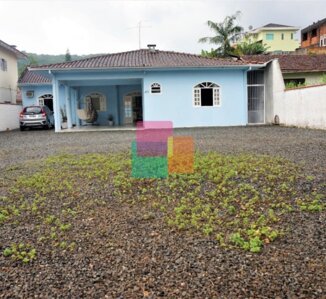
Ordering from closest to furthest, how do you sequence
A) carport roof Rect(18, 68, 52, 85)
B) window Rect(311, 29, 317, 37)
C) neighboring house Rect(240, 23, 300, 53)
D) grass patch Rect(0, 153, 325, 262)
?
grass patch Rect(0, 153, 325, 262), carport roof Rect(18, 68, 52, 85), window Rect(311, 29, 317, 37), neighboring house Rect(240, 23, 300, 53)

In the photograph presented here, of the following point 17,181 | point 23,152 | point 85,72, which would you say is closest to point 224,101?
point 85,72

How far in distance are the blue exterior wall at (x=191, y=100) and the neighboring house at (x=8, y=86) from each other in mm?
8963

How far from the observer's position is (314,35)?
162ft

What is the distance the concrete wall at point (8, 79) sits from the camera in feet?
87.0

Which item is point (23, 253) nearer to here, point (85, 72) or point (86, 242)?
point (86, 242)

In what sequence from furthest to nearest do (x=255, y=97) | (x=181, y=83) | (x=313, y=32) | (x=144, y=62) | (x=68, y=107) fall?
(x=313, y=32) < (x=255, y=97) < (x=68, y=107) < (x=181, y=83) < (x=144, y=62)

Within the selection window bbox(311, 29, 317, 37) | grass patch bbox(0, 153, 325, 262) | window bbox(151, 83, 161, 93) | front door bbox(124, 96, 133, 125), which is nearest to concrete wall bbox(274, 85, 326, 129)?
window bbox(151, 83, 161, 93)

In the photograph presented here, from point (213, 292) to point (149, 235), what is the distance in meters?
1.31

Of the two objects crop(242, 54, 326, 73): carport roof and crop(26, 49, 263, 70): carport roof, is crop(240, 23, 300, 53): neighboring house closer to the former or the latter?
crop(242, 54, 326, 73): carport roof

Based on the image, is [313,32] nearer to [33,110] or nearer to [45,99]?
[45,99]

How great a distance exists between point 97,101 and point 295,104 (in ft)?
44.4

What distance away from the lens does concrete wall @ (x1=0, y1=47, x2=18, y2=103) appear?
2652 centimetres

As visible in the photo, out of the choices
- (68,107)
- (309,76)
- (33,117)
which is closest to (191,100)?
(68,107)

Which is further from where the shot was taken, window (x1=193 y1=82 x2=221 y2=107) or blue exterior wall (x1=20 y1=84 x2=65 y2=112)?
blue exterior wall (x1=20 y1=84 x2=65 y2=112)
